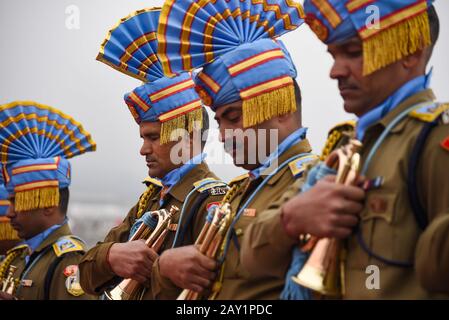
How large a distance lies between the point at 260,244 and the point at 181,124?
114 inches

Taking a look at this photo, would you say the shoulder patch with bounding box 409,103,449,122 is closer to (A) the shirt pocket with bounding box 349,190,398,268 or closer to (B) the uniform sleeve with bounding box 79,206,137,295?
(A) the shirt pocket with bounding box 349,190,398,268

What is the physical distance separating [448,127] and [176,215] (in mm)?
3027

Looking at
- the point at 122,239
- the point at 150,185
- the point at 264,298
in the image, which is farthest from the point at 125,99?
the point at 264,298

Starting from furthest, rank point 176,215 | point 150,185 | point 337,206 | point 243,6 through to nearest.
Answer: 1. point 150,185
2. point 176,215
3. point 243,6
4. point 337,206

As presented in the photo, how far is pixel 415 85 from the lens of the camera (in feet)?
11.1

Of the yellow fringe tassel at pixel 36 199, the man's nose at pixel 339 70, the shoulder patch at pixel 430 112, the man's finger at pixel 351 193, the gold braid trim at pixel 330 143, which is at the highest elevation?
the man's nose at pixel 339 70

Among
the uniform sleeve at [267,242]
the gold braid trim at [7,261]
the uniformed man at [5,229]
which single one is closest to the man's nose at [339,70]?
the uniform sleeve at [267,242]

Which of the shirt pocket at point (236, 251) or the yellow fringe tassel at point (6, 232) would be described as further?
the yellow fringe tassel at point (6, 232)

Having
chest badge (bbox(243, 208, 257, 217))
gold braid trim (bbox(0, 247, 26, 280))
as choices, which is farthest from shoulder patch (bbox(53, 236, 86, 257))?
chest badge (bbox(243, 208, 257, 217))

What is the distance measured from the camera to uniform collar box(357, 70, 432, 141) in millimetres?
3393

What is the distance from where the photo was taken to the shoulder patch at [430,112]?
3154 millimetres

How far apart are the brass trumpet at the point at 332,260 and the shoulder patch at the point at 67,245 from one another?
4.69 m

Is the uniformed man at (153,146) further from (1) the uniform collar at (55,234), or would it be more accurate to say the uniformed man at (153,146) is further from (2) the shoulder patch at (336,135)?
(2) the shoulder patch at (336,135)
